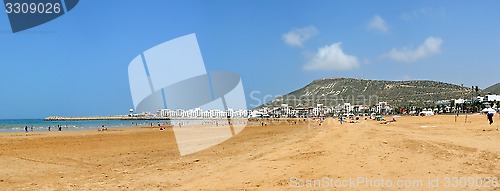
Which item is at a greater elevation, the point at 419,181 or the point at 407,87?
the point at 407,87

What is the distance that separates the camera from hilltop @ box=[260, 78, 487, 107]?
130m

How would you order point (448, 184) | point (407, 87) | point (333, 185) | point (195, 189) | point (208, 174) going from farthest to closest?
1. point (407, 87)
2. point (208, 174)
3. point (195, 189)
4. point (333, 185)
5. point (448, 184)

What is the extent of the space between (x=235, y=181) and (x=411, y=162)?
4.18 m

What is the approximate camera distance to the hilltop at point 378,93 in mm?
129875

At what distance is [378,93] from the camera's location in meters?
153

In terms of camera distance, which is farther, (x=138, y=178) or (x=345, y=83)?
(x=345, y=83)

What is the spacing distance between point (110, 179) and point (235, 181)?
4020mm

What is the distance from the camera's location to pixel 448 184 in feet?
20.9

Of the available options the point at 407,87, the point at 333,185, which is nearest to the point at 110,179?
Result: the point at 333,185

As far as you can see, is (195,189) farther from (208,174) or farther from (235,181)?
(208,174)

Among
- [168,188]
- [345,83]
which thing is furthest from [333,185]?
[345,83]

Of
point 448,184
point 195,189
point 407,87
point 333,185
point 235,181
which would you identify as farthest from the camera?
point 407,87

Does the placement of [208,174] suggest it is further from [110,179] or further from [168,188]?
[110,179]

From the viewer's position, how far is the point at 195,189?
7.73m
